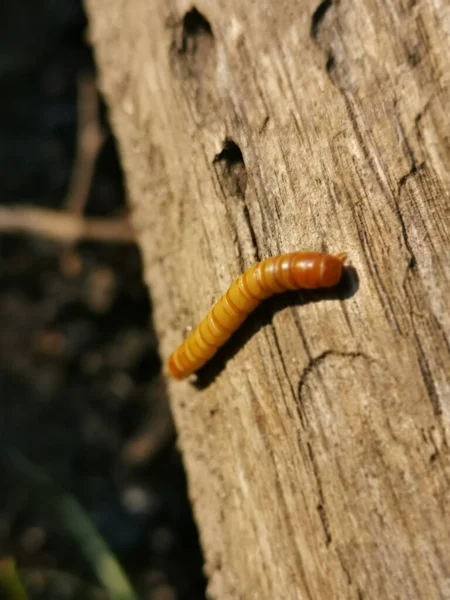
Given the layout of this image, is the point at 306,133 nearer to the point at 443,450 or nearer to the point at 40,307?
the point at 443,450

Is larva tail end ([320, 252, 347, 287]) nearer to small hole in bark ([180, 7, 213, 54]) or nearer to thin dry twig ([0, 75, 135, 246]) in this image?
small hole in bark ([180, 7, 213, 54])

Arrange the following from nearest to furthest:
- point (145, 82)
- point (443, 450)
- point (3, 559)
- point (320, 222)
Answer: point (443, 450), point (320, 222), point (145, 82), point (3, 559)

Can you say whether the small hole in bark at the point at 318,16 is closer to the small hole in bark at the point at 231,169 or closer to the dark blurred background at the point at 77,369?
the small hole in bark at the point at 231,169

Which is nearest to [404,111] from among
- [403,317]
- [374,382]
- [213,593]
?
[403,317]

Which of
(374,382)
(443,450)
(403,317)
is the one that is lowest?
(443,450)

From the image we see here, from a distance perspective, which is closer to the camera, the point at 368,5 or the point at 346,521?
the point at 346,521

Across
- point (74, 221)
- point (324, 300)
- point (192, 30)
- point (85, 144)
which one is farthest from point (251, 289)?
point (85, 144)

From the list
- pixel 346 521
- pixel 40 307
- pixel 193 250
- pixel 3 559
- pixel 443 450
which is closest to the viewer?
pixel 443 450
